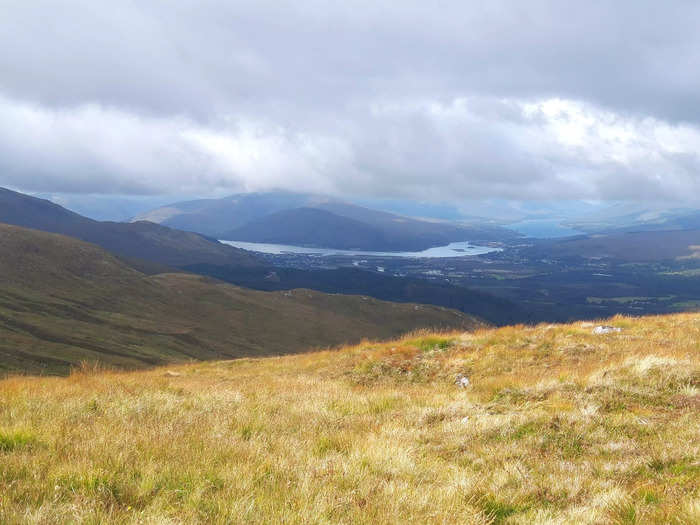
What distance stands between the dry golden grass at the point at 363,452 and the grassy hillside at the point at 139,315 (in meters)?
46.8

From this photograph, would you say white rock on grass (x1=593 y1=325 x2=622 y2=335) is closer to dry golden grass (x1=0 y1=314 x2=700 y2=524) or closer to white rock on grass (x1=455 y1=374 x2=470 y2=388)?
dry golden grass (x1=0 y1=314 x2=700 y2=524)

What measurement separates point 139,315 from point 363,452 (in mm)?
111204

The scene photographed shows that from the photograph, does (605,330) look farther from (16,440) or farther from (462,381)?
(16,440)

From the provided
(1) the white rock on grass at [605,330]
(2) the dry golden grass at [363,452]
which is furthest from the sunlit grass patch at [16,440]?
(1) the white rock on grass at [605,330]

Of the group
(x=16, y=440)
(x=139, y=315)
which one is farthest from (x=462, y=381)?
(x=139, y=315)

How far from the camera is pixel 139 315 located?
340 feet

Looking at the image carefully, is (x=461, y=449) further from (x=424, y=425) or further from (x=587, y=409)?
(x=587, y=409)

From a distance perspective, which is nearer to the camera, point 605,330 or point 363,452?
point 363,452

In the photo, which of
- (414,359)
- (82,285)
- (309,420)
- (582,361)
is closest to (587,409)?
(309,420)

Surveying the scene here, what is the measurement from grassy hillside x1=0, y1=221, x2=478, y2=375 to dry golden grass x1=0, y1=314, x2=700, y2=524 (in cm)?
4681

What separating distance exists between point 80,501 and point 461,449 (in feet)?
16.1

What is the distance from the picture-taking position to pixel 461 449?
6.43 meters

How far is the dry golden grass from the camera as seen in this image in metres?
4.15

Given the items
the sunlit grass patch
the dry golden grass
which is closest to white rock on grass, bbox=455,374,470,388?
the dry golden grass
